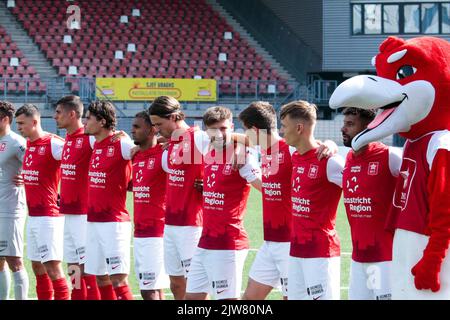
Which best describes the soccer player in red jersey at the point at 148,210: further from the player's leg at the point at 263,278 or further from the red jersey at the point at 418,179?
the red jersey at the point at 418,179

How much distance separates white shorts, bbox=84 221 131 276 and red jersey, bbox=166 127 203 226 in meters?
0.48

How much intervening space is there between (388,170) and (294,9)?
26850mm

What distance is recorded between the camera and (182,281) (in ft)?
22.6

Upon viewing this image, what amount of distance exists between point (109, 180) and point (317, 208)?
85.0 inches

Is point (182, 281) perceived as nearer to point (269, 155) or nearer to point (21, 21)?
point (269, 155)

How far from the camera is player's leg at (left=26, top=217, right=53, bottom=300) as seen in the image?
7719 mm

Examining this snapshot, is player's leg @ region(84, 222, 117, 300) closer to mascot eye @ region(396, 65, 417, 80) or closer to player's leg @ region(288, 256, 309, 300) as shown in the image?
player's leg @ region(288, 256, 309, 300)

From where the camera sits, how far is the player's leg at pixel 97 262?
7.10 meters

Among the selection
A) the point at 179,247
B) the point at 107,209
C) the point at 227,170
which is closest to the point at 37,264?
the point at 107,209

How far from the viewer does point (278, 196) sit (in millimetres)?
6230

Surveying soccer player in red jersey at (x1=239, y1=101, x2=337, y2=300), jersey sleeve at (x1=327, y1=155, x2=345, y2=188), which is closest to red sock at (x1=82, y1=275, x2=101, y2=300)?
soccer player in red jersey at (x1=239, y1=101, x2=337, y2=300)

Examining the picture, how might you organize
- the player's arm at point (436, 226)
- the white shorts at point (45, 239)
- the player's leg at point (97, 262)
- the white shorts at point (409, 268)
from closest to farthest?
the player's arm at point (436, 226) < the white shorts at point (409, 268) < the player's leg at point (97, 262) < the white shorts at point (45, 239)

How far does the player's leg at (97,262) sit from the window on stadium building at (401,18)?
23591mm

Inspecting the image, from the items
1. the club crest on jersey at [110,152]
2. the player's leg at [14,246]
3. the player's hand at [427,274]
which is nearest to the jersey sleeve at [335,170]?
the player's hand at [427,274]
